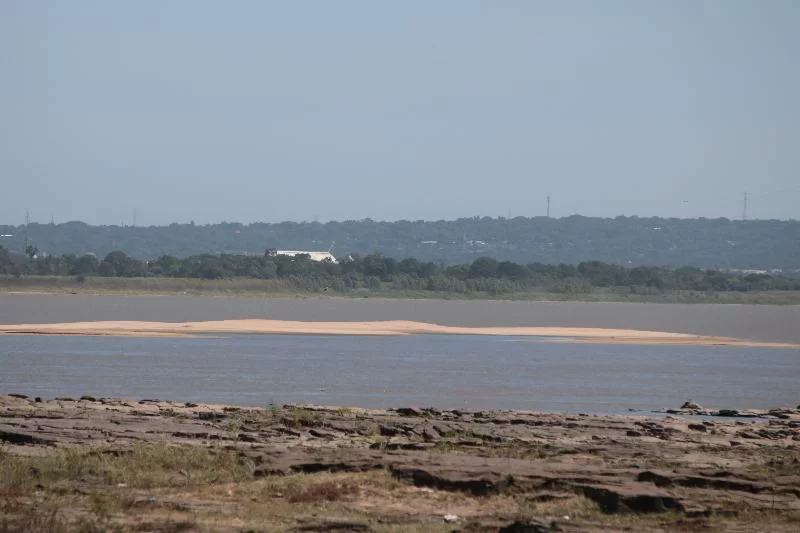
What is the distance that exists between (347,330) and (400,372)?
32669 mm

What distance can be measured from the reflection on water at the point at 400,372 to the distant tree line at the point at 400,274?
9140 centimetres

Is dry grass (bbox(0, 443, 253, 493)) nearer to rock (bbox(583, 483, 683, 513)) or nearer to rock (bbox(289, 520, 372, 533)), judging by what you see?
rock (bbox(289, 520, 372, 533))

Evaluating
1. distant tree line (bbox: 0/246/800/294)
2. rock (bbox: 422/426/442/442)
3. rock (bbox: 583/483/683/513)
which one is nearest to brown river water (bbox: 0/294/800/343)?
distant tree line (bbox: 0/246/800/294)

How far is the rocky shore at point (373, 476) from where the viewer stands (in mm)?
15969

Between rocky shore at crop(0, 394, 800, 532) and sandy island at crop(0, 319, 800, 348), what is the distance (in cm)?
4428

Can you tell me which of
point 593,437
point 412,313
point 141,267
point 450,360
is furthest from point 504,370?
point 141,267

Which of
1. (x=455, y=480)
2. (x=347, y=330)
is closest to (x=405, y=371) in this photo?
(x=455, y=480)

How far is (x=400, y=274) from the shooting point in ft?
554

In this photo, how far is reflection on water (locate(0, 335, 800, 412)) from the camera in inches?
1412

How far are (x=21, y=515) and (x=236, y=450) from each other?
560 cm

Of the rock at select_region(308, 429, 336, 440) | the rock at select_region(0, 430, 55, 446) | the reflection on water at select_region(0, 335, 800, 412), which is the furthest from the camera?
the reflection on water at select_region(0, 335, 800, 412)

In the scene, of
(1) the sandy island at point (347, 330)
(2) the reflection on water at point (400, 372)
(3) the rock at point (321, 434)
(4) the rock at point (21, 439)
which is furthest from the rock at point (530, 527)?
(1) the sandy island at point (347, 330)

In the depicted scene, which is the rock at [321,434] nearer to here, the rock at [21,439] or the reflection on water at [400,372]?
the rock at [21,439]

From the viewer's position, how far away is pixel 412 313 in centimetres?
10988
